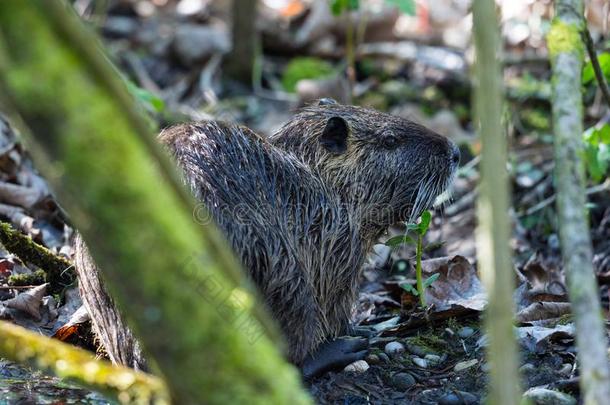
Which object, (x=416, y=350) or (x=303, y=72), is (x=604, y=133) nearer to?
(x=416, y=350)

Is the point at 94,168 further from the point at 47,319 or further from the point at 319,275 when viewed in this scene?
the point at 47,319

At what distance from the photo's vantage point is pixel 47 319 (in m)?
4.46

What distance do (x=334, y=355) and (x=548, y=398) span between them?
3.33 feet

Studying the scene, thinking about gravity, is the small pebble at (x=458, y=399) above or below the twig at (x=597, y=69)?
below

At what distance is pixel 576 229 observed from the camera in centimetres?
249

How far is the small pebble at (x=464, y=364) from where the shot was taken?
398cm

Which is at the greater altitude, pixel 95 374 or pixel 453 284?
pixel 453 284

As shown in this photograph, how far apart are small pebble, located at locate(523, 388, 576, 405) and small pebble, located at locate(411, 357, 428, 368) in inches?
28.9

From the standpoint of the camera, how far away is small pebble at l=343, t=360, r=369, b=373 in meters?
4.03

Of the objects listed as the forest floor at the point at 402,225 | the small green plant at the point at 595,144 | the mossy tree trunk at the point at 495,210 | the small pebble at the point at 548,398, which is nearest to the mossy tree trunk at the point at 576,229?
the mossy tree trunk at the point at 495,210

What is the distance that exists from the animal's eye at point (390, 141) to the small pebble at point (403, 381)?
1338mm

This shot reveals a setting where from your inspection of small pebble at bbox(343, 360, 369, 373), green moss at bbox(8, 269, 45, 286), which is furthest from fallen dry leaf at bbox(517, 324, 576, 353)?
green moss at bbox(8, 269, 45, 286)

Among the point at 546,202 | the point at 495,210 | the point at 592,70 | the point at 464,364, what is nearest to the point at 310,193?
the point at 464,364

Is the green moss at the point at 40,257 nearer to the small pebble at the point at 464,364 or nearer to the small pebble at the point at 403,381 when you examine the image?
the small pebble at the point at 403,381
